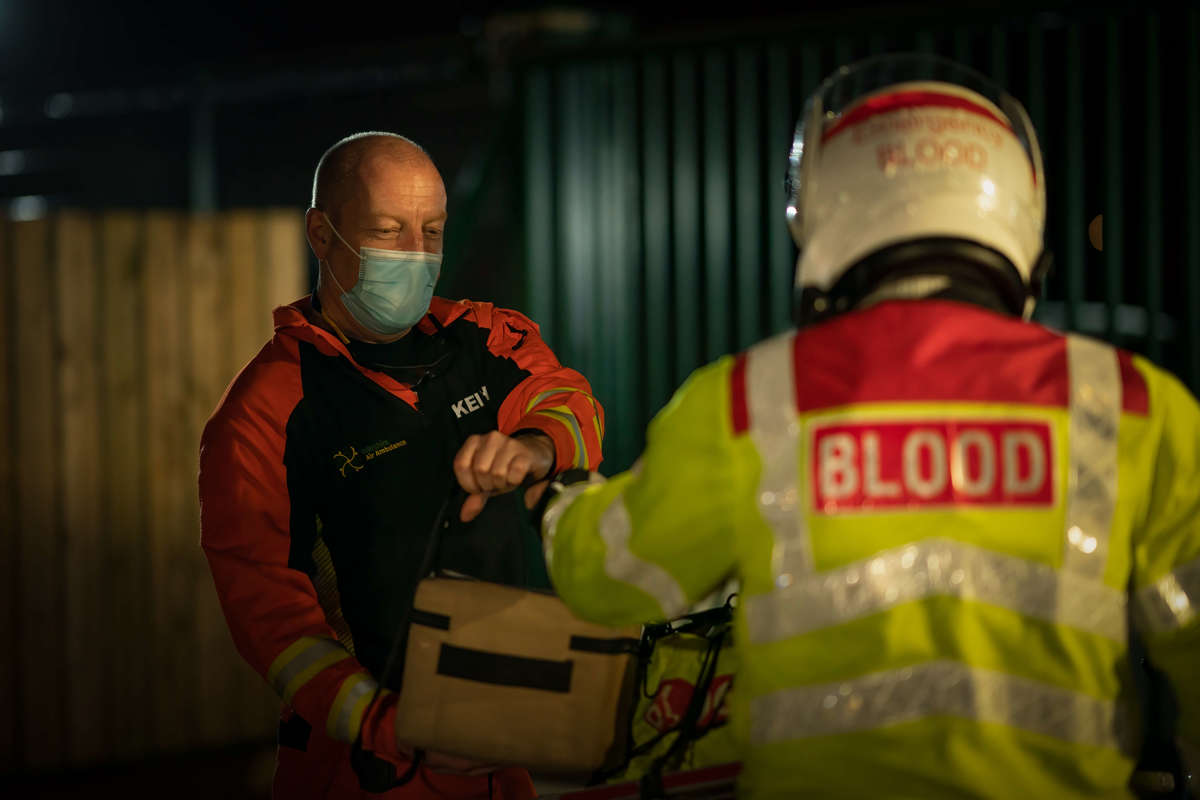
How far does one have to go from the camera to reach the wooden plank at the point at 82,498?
5.34 meters

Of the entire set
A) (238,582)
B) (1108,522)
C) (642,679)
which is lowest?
(642,679)

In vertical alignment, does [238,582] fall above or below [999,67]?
below

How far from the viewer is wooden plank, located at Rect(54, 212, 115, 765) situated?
534 cm

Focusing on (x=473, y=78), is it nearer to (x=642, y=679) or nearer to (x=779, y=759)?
(x=642, y=679)

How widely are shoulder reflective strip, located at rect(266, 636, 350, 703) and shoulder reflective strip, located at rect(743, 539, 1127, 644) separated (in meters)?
1.00

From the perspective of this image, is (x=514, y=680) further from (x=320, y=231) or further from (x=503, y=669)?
(x=320, y=231)

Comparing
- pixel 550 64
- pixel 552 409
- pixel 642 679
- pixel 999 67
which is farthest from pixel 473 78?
pixel 642 679

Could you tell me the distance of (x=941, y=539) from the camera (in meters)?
1.65

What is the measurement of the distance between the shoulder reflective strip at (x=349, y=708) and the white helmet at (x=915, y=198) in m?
1.03

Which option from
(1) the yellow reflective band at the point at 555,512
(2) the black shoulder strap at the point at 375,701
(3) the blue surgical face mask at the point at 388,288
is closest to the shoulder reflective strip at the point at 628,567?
(1) the yellow reflective band at the point at 555,512

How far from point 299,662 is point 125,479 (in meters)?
3.53

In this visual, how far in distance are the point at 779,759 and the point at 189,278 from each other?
4.46 meters

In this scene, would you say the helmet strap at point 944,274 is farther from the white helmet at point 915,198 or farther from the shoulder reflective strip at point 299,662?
the shoulder reflective strip at point 299,662

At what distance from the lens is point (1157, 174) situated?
4.55 m
